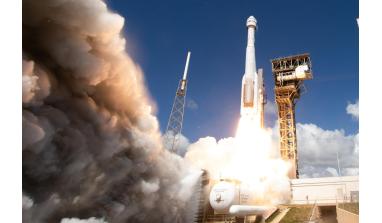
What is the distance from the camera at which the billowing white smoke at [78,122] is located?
51.9 feet

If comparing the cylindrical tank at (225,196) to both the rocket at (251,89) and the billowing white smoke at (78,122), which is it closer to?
the billowing white smoke at (78,122)

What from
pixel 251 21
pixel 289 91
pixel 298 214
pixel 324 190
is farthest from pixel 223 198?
pixel 289 91

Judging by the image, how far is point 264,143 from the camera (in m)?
39.0

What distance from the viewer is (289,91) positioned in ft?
168

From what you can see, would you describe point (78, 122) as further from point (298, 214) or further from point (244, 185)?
point (298, 214)

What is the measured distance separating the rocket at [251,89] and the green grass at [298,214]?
9.29 metres

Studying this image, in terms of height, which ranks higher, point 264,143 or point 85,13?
point 85,13

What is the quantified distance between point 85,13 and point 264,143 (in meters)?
26.4

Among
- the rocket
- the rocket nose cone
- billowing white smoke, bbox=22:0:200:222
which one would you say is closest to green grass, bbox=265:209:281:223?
the rocket

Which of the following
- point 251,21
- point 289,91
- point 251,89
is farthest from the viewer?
point 289,91

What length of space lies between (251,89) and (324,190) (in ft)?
45.6

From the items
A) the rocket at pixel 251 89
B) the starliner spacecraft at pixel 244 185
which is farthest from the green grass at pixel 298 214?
the rocket at pixel 251 89
